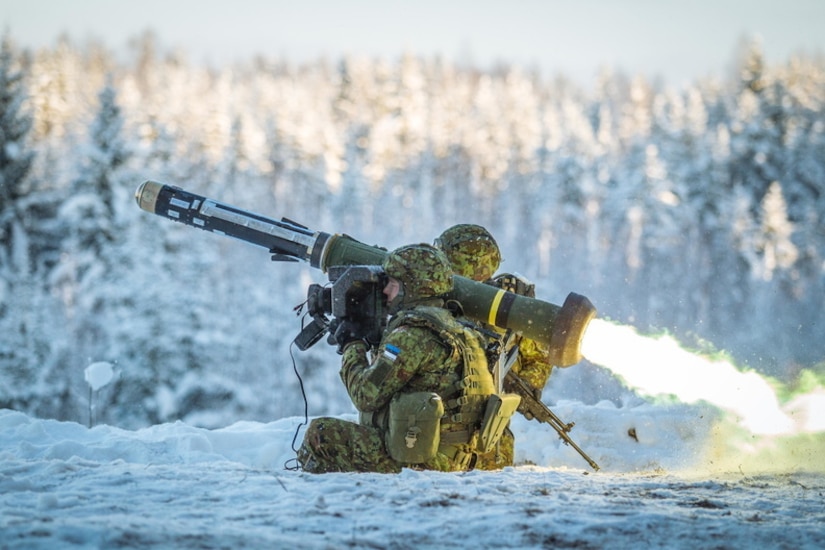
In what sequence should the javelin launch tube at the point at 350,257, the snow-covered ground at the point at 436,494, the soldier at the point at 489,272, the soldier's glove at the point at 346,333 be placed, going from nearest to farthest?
the snow-covered ground at the point at 436,494 → the soldier's glove at the point at 346,333 → the javelin launch tube at the point at 350,257 → the soldier at the point at 489,272

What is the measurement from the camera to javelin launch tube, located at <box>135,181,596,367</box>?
346 inches

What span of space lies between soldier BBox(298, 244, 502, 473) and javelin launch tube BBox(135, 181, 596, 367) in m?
0.85

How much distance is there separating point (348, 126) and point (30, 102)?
4371 cm

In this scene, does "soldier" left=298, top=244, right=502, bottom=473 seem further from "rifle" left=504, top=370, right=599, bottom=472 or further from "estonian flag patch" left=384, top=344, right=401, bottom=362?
"rifle" left=504, top=370, right=599, bottom=472

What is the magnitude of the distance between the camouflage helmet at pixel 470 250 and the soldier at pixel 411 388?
2039 mm

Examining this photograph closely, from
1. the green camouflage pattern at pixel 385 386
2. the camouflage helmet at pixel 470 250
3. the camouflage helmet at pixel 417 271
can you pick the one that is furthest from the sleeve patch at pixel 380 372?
the camouflage helmet at pixel 470 250

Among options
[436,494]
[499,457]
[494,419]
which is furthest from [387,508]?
[499,457]

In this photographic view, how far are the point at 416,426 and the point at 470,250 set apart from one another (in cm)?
320

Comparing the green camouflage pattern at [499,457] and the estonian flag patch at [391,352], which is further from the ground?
the estonian flag patch at [391,352]

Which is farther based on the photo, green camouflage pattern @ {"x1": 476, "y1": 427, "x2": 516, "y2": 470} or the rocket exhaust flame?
the rocket exhaust flame

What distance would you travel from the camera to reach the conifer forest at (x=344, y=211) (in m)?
31.3

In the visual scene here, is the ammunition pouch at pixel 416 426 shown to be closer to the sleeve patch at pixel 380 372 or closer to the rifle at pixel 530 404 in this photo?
the sleeve patch at pixel 380 372

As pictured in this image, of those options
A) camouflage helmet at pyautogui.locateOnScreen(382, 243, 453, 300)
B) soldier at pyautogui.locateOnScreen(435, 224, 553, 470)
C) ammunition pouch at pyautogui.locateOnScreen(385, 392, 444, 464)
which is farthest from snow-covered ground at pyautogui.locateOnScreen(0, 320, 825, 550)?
camouflage helmet at pyautogui.locateOnScreen(382, 243, 453, 300)

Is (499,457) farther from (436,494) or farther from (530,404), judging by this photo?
(436,494)
